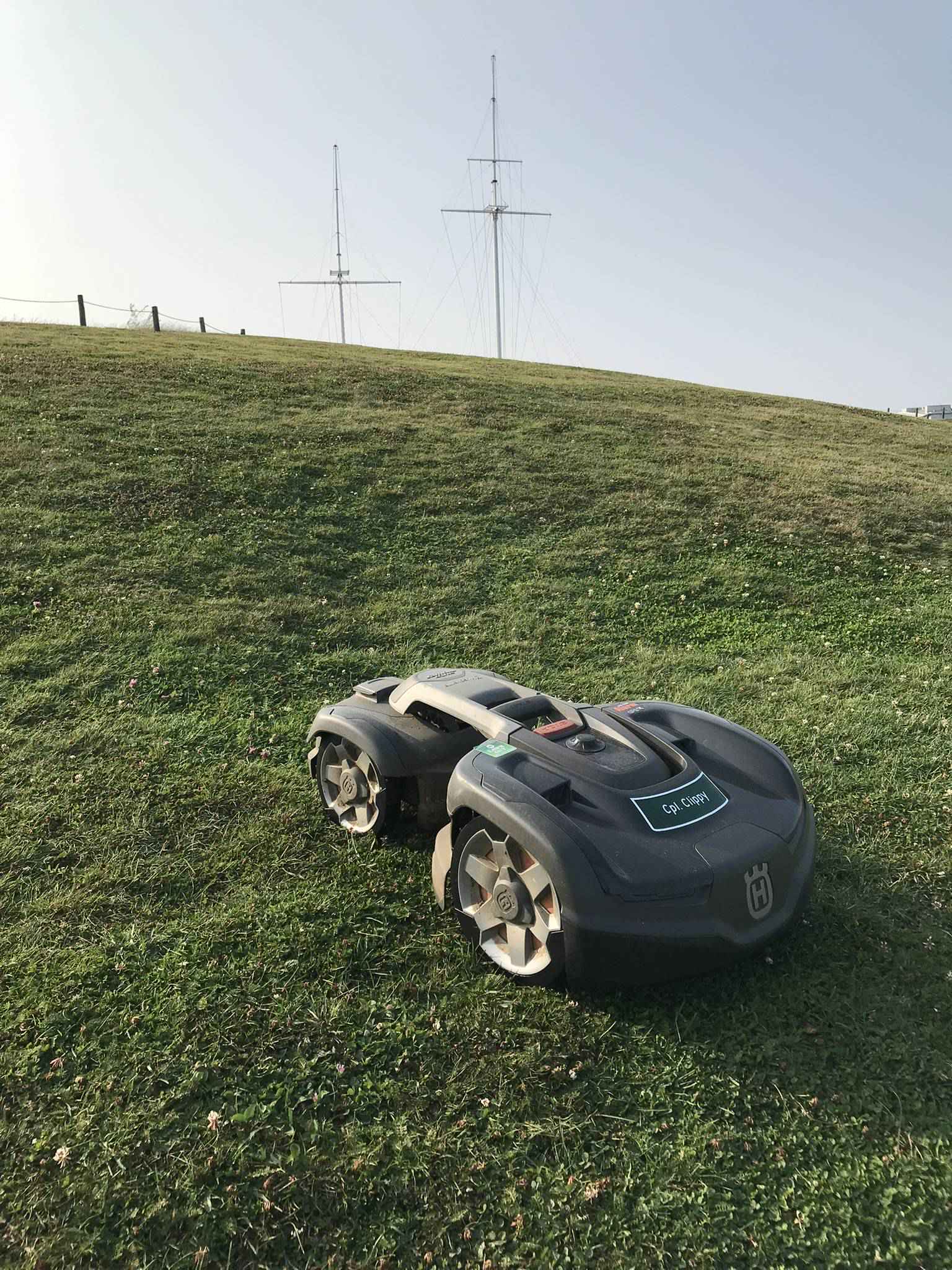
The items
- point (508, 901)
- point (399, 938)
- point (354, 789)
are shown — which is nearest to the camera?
point (508, 901)

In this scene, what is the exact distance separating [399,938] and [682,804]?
122 centimetres

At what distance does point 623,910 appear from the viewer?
2885 millimetres

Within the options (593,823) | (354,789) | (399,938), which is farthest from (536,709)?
(399,938)

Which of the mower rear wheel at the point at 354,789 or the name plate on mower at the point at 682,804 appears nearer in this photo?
the name plate on mower at the point at 682,804

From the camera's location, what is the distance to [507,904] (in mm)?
3176

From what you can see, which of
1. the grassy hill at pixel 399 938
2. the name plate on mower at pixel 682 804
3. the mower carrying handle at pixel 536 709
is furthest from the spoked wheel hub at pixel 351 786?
the name plate on mower at pixel 682 804

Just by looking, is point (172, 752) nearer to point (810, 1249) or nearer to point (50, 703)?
point (50, 703)

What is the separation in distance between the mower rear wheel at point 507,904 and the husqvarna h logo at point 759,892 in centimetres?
68

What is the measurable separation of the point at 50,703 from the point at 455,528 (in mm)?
4832

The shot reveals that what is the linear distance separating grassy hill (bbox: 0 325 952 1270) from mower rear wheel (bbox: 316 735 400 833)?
158 millimetres

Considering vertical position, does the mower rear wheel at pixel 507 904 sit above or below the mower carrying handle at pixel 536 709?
below

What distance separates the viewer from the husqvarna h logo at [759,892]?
10.1ft

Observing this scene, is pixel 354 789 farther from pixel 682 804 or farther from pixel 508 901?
pixel 682 804

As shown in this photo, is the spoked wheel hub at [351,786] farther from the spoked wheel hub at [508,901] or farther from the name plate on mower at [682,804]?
the name plate on mower at [682,804]
